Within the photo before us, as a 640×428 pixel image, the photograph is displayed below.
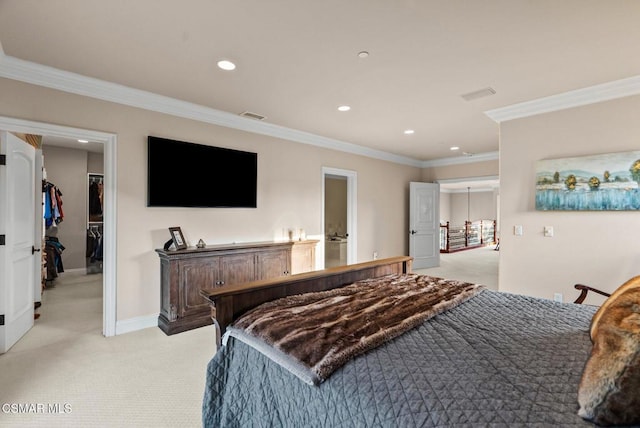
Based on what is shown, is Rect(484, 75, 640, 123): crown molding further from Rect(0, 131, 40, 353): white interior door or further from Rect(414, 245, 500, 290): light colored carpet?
Rect(0, 131, 40, 353): white interior door

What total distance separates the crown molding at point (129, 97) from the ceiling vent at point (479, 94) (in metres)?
2.40

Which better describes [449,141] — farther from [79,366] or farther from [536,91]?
[79,366]

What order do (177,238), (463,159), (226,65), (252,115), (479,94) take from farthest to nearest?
1. (463,159)
2. (252,115)
3. (177,238)
4. (479,94)
5. (226,65)

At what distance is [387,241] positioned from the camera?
6660 millimetres

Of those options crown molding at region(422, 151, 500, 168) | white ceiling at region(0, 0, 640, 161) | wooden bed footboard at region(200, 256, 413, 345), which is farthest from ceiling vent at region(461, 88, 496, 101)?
crown molding at region(422, 151, 500, 168)

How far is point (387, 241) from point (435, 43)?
188 inches

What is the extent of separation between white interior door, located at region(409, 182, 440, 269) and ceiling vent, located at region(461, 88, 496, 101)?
366cm

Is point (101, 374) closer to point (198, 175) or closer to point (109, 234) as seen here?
point (109, 234)

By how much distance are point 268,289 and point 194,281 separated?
1.79 meters

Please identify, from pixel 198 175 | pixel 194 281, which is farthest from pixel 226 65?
pixel 194 281

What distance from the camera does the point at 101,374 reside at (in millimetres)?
2414

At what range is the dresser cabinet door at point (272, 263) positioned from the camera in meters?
3.89

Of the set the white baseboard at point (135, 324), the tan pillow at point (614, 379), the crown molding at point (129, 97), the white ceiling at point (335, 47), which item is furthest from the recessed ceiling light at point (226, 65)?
the tan pillow at point (614, 379)

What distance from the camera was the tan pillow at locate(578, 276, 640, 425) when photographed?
833mm
